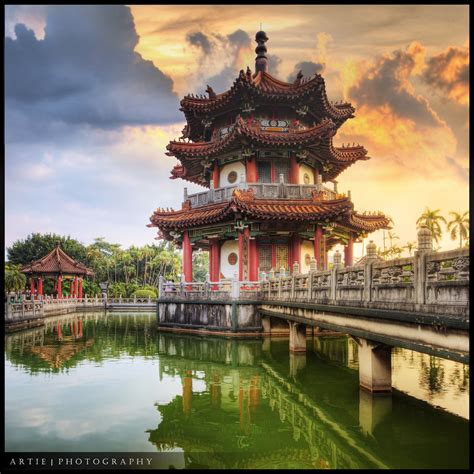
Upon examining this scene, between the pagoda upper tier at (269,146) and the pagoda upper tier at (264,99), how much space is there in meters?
0.79

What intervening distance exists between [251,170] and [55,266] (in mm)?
26754

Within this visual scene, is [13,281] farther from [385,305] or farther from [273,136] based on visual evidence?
[385,305]

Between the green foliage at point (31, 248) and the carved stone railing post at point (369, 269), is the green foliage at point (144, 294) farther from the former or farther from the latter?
the carved stone railing post at point (369, 269)

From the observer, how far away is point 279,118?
2417 centimetres

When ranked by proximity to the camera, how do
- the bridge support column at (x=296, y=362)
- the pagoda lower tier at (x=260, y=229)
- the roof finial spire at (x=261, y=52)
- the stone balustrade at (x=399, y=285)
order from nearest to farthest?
1. the stone balustrade at (x=399, y=285)
2. the bridge support column at (x=296, y=362)
3. the pagoda lower tier at (x=260, y=229)
4. the roof finial spire at (x=261, y=52)

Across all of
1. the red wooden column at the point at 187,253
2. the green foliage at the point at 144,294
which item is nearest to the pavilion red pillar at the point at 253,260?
the red wooden column at the point at 187,253

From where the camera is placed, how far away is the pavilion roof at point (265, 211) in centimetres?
2023

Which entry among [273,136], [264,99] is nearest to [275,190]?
[273,136]

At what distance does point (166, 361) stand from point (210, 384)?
345 cm

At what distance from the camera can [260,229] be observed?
21406mm

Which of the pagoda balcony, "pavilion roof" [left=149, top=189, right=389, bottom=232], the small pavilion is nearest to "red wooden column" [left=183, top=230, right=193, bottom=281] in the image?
"pavilion roof" [left=149, top=189, right=389, bottom=232]

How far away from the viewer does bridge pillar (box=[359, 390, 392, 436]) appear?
27.2 ft

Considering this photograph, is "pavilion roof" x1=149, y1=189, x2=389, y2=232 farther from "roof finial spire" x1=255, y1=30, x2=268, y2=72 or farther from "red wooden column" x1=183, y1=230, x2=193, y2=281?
"roof finial spire" x1=255, y1=30, x2=268, y2=72

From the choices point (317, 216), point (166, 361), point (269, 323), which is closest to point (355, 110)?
point (317, 216)
